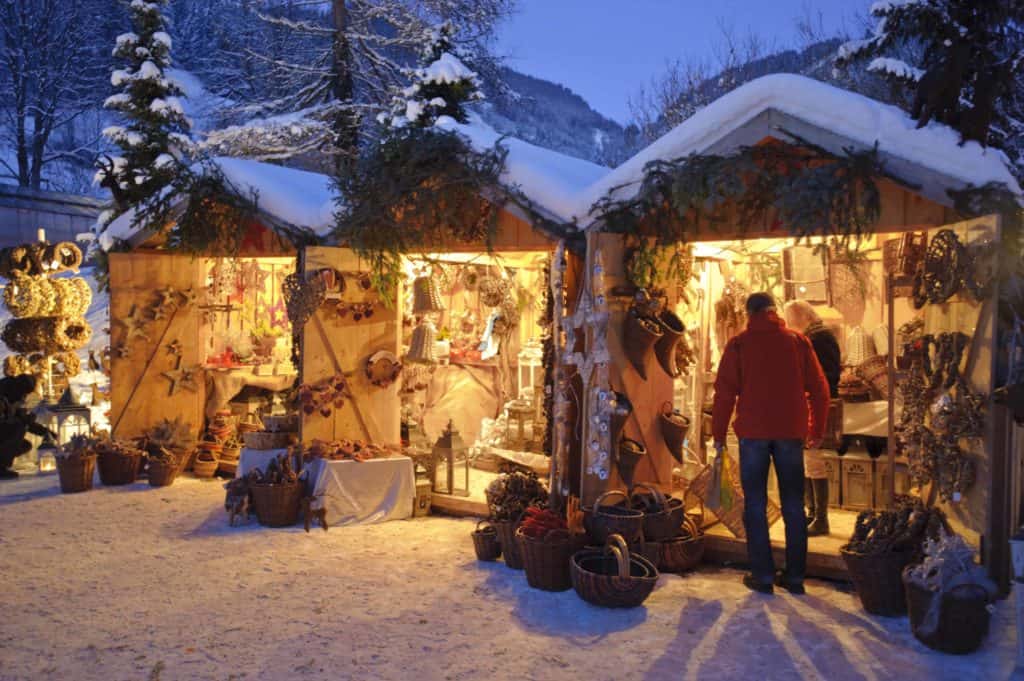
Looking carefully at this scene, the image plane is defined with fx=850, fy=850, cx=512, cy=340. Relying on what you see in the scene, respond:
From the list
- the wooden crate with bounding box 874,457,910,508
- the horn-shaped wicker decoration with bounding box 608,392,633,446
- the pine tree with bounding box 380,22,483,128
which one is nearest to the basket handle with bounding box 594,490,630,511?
the horn-shaped wicker decoration with bounding box 608,392,633,446

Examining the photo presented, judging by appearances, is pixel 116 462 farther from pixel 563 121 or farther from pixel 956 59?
pixel 563 121

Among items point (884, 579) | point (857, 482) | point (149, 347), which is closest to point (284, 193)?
point (149, 347)

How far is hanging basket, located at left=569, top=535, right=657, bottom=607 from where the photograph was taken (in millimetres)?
4820

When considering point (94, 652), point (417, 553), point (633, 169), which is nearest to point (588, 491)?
point (417, 553)

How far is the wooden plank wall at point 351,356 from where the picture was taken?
24.5 ft

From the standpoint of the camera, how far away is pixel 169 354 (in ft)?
30.2

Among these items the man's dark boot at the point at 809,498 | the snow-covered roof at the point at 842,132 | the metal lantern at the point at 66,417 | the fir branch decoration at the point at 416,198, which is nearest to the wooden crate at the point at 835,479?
the man's dark boot at the point at 809,498

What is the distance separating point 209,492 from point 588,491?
13.6 ft

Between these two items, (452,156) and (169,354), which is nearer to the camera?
(452,156)

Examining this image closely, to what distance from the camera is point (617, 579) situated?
189 inches

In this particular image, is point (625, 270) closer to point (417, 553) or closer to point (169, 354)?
point (417, 553)

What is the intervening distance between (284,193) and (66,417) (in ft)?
12.9

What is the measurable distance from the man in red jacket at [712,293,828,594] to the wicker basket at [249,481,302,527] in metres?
3.57

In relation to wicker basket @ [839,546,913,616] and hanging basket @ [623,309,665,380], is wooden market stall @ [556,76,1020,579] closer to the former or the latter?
hanging basket @ [623,309,665,380]
